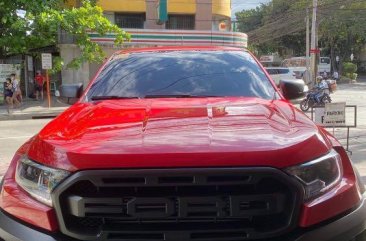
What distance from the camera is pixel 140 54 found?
4656 mm

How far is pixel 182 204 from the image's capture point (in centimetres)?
235

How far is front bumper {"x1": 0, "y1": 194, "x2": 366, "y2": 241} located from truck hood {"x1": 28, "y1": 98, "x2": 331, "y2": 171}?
335mm

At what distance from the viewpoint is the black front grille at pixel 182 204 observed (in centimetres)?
234

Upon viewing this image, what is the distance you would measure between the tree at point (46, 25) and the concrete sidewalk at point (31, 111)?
2165 millimetres

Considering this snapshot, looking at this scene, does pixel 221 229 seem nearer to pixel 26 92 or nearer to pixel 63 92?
pixel 63 92

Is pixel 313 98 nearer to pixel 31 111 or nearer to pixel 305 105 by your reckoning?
pixel 305 105

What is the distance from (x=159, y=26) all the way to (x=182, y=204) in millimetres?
28816

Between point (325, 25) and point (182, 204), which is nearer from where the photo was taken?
point (182, 204)

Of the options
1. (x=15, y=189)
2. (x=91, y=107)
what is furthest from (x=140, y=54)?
(x=15, y=189)

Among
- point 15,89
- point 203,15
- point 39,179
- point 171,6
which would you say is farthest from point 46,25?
point 39,179

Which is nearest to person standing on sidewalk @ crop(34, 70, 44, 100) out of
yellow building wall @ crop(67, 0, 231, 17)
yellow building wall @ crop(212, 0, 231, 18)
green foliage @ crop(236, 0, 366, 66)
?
yellow building wall @ crop(67, 0, 231, 17)

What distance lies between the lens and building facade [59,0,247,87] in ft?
88.2

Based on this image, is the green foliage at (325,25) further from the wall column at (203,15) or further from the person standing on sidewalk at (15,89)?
the person standing on sidewalk at (15,89)

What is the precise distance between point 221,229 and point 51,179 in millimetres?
860
